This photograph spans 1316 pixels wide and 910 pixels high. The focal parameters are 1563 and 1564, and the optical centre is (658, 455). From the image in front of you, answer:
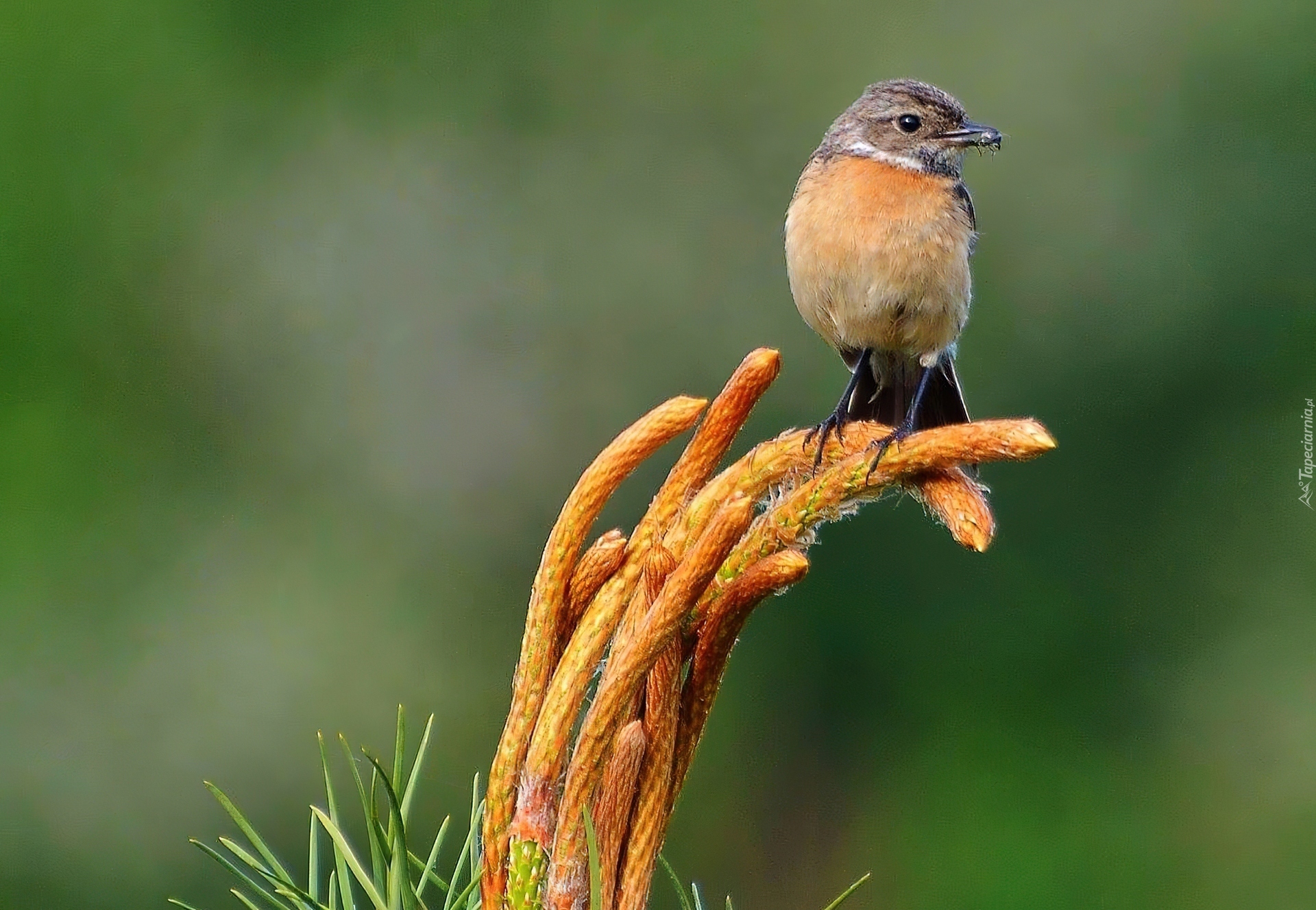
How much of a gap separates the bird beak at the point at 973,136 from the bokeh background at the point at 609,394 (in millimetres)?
3523

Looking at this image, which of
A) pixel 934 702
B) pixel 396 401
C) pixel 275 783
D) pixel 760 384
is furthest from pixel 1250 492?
pixel 760 384

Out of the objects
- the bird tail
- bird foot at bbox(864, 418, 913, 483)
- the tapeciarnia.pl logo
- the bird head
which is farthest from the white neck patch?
the tapeciarnia.pl logo

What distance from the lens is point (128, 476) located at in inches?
340

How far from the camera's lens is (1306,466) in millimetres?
7953

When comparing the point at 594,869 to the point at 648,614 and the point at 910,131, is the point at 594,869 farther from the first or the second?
the point at 910,131

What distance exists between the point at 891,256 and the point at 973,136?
769 millimetres

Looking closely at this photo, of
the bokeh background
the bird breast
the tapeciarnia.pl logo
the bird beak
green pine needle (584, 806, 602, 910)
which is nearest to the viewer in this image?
green pine needle (584, 806, 602, 910)

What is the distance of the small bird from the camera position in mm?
3770

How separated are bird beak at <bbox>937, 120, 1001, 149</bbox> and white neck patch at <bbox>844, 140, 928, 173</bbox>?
19 centimetres

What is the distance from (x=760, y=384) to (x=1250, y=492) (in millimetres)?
8312

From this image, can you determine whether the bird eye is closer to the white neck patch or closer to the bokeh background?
the white neck patch

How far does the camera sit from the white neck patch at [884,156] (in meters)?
4.17

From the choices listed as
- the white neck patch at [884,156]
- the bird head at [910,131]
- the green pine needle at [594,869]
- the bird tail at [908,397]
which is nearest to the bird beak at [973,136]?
the bird head at [910,131]

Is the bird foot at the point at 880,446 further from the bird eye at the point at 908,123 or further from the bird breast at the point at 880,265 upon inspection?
the bird eye at the point at 908,123
